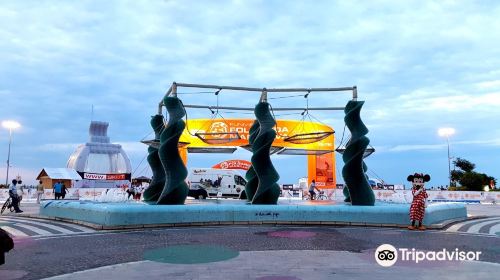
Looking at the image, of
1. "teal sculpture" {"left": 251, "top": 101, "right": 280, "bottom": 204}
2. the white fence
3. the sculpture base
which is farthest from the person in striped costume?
the white fence

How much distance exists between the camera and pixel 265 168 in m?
18.4

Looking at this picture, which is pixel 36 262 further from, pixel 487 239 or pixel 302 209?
pixel 487 239

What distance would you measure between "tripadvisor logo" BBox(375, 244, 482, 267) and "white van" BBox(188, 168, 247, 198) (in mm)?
31628

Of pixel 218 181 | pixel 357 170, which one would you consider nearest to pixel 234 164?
pixel 218 181

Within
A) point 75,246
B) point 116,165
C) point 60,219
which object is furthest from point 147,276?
point 116,165

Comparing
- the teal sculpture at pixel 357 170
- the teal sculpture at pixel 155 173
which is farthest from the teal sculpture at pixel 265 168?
the teal sculpture at pixel 155 173

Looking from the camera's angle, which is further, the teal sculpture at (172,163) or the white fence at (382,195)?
the white fence at (382,195)

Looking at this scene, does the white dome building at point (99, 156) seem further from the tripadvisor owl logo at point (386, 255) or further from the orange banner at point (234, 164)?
the tripadvisor owl logo at point (386, 255)

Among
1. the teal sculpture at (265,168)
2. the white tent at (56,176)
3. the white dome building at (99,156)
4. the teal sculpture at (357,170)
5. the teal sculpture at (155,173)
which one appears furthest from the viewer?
the white dome building at (99,156)

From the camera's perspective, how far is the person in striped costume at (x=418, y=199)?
14.4 m

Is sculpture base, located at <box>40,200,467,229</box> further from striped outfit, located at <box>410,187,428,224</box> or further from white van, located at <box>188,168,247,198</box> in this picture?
white van, located at <box>188,168,247,198</box>

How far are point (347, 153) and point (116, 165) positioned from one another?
55.4 meters

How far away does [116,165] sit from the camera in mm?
66750

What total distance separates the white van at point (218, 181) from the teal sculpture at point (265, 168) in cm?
2293
